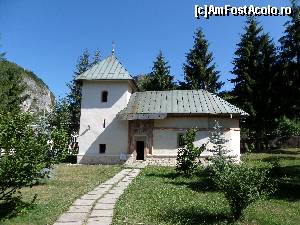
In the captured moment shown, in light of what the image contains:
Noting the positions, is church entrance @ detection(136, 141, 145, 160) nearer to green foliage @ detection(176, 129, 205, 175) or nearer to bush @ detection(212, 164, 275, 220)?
green foliage @ detection(176, 129, 205, 175)

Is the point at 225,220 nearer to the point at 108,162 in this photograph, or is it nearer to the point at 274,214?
the point at 274,214

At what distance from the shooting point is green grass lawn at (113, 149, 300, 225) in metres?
9.20

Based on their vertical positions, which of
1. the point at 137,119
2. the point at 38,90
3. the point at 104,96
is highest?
the point at 38,90

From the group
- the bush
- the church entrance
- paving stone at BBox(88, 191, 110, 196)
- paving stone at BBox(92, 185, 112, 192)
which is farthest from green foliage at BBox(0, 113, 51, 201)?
the church entrance

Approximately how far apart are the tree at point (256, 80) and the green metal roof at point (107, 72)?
12269 millimetres

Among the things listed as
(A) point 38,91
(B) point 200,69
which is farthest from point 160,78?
(A) point 38,91

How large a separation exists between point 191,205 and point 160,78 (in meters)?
27.7

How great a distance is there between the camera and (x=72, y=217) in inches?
355

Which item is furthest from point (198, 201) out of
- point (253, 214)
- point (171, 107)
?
point (171, 107)

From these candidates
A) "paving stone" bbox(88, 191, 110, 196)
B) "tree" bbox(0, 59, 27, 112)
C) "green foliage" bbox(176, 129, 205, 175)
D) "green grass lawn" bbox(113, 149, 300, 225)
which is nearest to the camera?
"green grass lawn" bbox(113, 149, 300, 225)

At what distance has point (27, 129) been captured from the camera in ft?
29.4

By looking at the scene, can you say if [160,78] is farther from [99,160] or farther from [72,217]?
[72,217]

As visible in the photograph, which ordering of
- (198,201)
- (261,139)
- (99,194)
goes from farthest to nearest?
(261,139), (99,194), (198,201)

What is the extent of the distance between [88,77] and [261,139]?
1821 centimetres
